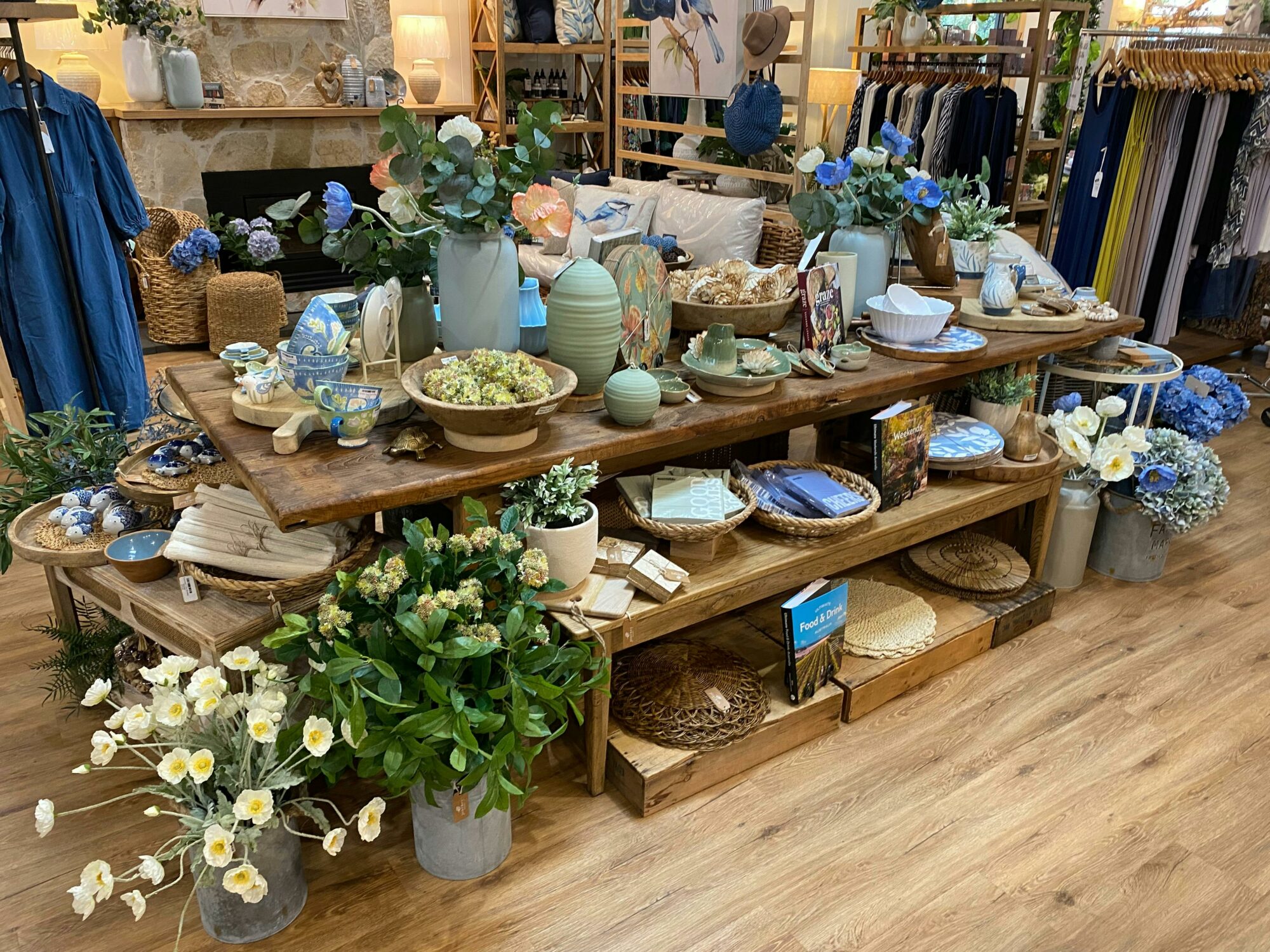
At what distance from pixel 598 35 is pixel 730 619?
516 centimetres

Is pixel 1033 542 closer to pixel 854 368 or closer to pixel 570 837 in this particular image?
pixel 854 368

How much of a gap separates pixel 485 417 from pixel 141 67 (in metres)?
4.58

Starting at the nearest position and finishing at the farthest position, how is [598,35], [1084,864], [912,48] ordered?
[1084,864]
[912,48]
[598,35]

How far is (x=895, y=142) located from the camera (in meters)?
2.69

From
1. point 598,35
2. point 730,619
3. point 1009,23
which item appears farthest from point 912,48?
point 730,619

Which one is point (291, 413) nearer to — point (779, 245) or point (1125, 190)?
point (779, 245)

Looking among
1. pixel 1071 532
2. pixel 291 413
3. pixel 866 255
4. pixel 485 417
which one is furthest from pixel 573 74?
pixel 485 417

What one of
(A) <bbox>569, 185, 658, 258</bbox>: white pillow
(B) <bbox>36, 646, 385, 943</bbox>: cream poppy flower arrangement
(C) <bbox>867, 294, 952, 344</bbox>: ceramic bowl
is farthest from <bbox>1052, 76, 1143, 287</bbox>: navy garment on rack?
(B) <bbox>36, 646, 385, 943</bbox>: cream poppy flower arrangement

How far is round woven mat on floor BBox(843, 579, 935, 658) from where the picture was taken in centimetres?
238

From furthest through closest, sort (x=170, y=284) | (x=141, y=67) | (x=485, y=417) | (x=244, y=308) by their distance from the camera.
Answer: (x=141, y=67) < (x=170, y=284) < (x=244, y=308) < (x=485, y=417)

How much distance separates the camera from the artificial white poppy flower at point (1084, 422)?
109 inches

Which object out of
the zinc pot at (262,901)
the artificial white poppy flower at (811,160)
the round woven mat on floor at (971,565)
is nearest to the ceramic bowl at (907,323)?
the artificial white poppy flower at (811,160)

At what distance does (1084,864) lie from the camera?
1923 millimetres

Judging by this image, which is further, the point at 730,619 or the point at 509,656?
the point at 730,619
